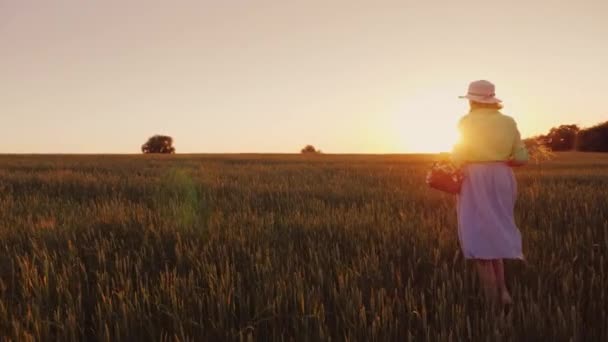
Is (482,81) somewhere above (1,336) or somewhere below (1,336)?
above

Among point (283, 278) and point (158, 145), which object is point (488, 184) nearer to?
point (283, 278)

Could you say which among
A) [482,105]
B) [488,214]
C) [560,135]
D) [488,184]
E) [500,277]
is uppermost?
[482,105]

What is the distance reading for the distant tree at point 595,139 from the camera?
4997 cm

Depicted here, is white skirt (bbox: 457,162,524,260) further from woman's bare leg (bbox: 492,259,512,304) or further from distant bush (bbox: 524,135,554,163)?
distant bush (bbox: 524,135,554,163)

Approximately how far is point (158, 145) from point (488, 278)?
11153 cm

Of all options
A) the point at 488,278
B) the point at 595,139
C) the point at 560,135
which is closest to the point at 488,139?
the point at 488,278

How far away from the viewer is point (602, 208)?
6871mm

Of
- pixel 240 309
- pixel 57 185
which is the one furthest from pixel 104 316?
pixel 57 185

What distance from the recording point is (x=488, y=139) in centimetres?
352

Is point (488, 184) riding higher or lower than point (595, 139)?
lower

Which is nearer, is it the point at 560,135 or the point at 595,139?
the point at 560,135

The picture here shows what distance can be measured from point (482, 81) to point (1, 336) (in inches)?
127

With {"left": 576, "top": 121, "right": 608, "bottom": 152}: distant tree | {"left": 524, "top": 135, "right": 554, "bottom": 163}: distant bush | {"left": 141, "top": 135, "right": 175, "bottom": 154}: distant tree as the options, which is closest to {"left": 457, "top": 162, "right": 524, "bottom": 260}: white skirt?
{"left": 524, "top": 135, "right": 554, "bottom": 163}: distant bush

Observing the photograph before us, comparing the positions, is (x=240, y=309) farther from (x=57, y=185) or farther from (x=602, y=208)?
(x=57, y=185)
